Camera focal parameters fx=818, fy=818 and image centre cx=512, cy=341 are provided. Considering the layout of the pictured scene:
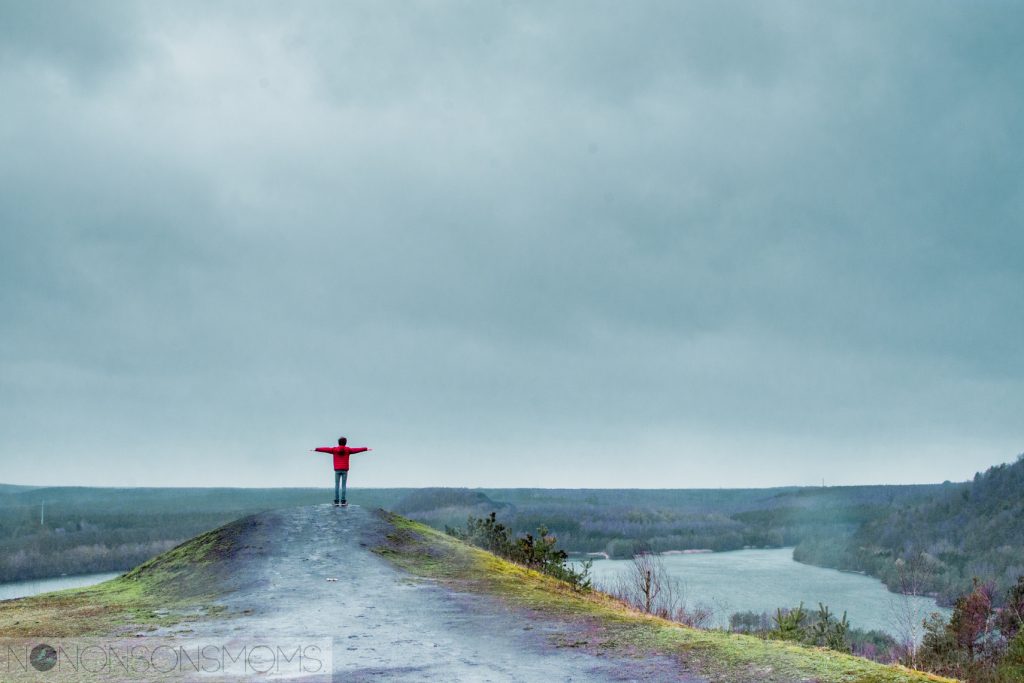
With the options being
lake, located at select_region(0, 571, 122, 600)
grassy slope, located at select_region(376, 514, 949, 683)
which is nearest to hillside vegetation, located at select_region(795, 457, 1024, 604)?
lake, located at select_region(0, 571, 122, 600)

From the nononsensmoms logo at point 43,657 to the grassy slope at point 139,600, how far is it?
1066 mm

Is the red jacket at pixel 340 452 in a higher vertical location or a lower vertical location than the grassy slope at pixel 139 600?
higher

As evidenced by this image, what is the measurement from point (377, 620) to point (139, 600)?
7029 millimetres

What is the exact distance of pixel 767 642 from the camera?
1234cm

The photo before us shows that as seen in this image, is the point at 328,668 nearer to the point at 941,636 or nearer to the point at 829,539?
the point at 941,636

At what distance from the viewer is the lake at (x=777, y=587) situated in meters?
78.9

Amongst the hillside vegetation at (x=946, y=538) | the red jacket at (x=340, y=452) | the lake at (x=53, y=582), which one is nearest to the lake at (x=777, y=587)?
the hillside vegetation at (x=946, y=538)

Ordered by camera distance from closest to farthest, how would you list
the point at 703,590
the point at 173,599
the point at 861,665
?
the point at 861,665 < the point at 173,599 < the point at 703,590

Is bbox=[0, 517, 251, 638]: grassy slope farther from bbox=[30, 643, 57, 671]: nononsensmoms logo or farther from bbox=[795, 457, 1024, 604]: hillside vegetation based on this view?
bbox=[795, 457, 1024, 604]: hillside vegetation

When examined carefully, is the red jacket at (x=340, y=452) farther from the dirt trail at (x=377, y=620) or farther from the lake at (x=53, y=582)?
the lake at (x=53, y=582)

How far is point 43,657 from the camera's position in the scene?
12039mm

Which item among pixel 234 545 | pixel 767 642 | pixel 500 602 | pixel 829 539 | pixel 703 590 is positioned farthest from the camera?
pixel 829 539

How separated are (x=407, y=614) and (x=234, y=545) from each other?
9.42m

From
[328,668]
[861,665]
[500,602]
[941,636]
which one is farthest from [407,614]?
[941,636]
